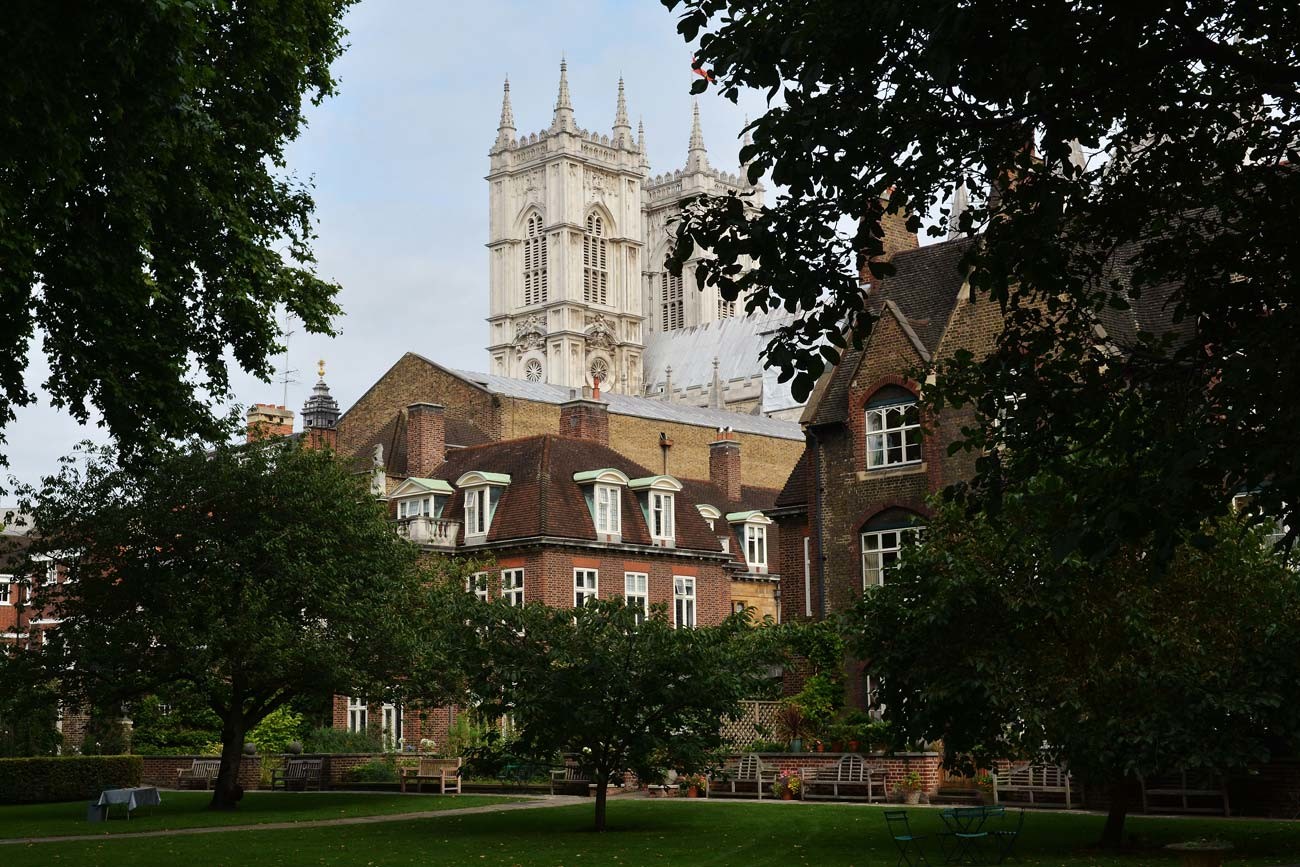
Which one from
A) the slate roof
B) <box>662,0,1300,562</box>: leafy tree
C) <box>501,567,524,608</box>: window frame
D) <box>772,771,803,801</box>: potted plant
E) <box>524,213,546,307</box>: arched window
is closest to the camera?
<box>662,0,1300,562</box>: leafy tree

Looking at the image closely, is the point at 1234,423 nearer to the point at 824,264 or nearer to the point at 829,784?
the point at 824,264

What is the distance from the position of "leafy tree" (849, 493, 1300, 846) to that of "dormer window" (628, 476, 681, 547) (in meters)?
31.6

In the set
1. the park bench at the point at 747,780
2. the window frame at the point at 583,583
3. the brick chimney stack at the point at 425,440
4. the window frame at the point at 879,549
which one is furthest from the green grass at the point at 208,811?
the brick chimney stack at the point at 425,440

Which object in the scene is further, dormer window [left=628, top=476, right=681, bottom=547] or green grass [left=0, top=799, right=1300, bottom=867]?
dormer window [left=628, top=476, right=681, bottom=547]

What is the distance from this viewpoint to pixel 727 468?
229 ft

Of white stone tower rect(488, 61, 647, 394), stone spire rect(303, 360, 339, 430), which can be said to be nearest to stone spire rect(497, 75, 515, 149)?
white stone tower rect(488, 61, 647, 394)

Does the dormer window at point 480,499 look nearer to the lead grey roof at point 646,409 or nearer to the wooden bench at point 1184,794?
the lead grey roof at point 646,409

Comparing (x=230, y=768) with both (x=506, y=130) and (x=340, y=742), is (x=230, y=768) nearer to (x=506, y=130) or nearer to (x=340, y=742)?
(x=340, y=742)

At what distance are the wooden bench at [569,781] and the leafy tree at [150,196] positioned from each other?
16858 mm

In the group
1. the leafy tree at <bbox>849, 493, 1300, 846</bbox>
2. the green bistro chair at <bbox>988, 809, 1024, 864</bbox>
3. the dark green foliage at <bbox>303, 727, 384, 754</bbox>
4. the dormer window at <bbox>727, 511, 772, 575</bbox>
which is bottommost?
the green bistro chair at <bbox>988, 809, 1024, 864</bbox>

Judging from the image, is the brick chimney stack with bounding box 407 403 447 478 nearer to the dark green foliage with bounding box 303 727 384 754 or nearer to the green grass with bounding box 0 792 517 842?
the dark green foliage with bounding box 303 727 384 754

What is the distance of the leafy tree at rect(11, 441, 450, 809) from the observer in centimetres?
3506

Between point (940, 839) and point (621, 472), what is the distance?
103ft

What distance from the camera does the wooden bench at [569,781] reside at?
39438 mm
